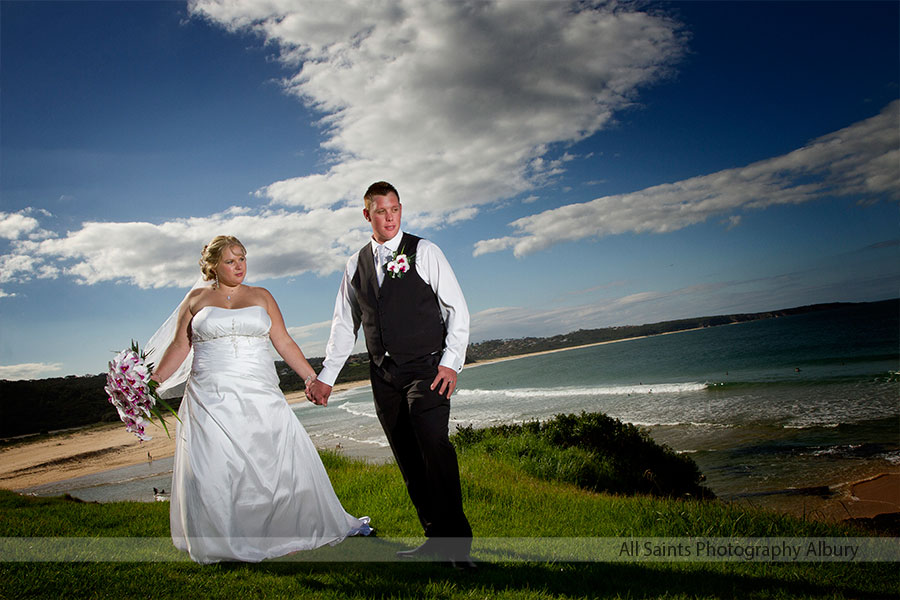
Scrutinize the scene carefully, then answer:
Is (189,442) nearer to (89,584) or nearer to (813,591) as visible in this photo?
(89,584)

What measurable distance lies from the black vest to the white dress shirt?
6 centimetres

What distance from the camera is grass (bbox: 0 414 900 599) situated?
135 inches

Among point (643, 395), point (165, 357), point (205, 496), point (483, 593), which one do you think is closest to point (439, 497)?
point (483, 593)

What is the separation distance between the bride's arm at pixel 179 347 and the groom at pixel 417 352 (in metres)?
1.68

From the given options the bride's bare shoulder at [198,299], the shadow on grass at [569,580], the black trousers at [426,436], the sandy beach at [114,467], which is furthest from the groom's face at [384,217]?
the sandy beach at [114,467]

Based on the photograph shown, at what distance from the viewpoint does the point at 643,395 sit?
32.4 metres

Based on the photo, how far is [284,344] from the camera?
189 inches

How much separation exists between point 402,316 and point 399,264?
0.41 metres

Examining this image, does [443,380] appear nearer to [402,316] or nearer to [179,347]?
[402,316]

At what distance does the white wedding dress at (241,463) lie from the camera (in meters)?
4.09

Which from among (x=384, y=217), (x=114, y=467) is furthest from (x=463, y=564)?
(x=114, y=467)

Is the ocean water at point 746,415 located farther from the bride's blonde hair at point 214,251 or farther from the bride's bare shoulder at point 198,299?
the bride's blonde hair at point 214,251

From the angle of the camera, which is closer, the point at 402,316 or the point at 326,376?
the point at 402,316

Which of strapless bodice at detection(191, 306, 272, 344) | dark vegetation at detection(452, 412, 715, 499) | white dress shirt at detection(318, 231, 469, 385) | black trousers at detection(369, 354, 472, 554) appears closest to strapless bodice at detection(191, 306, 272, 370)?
strapless bodice at detection(191, 306, 272, 344)
